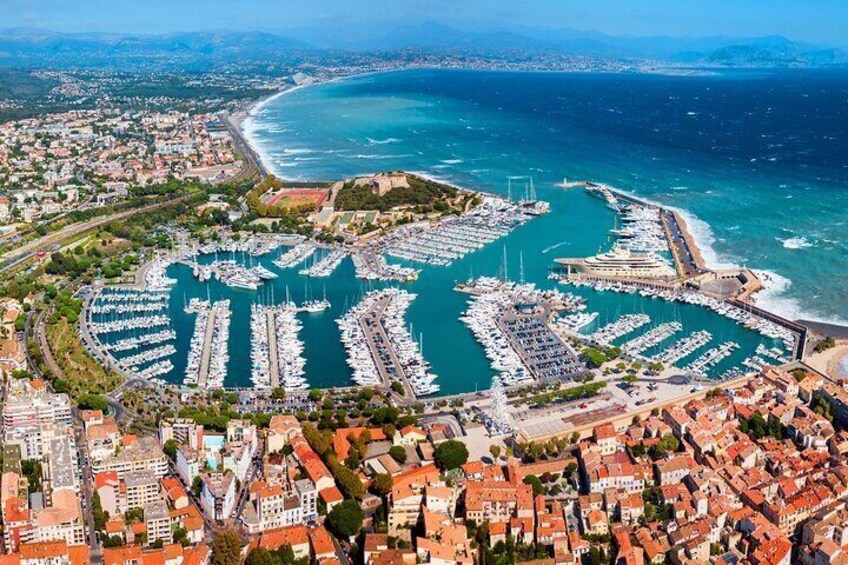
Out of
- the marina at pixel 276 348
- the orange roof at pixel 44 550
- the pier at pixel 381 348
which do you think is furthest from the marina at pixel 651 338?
the orange roof at pixel 44 550

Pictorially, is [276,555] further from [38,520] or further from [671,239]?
[671,239]

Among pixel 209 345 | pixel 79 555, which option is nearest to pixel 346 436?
pixel 79 555

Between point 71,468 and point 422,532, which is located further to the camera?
point 71,468

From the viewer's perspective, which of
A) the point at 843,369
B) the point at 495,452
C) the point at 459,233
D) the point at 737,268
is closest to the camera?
the point at 495,452

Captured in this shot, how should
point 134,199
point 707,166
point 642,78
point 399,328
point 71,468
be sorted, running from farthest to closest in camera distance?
point 642,78, point 707,166, point 134,199, point 399,328, point 71,468

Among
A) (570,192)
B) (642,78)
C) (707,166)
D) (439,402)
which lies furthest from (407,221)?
(642,78)

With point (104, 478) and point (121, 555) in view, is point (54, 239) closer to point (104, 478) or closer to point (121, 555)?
point (104, 478)

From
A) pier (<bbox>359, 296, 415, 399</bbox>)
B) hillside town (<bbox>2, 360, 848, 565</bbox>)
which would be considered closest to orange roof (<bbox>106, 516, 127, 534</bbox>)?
hillside town (<bbox>2, 360, 848, 565</bbox>)
